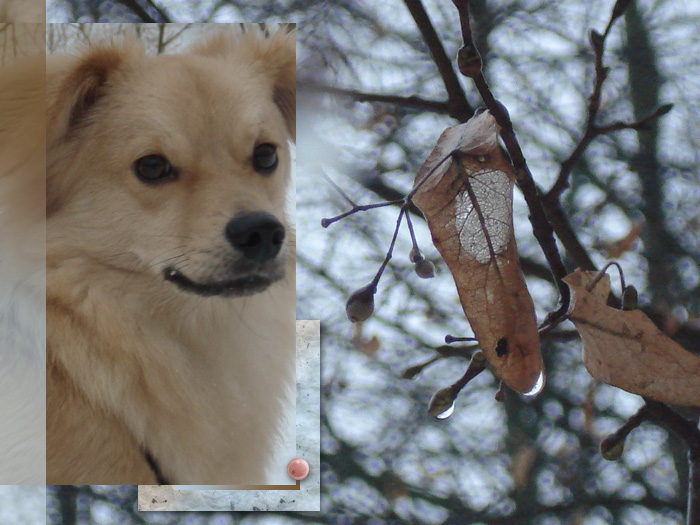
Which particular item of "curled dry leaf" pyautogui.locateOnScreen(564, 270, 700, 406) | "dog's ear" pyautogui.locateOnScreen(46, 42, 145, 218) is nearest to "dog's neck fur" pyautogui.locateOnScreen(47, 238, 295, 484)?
"dog's ear" pyautogui.locateOnScreen(46, 42, 145, 218)

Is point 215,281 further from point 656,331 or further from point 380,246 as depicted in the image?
Result: point 656,331

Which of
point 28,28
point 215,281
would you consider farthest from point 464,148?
point 28,28

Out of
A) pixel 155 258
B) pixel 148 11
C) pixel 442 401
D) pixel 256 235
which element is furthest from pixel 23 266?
pixel 442 401

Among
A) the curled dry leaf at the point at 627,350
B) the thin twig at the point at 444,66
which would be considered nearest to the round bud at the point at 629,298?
the curled dry leaf at the point at 627,350

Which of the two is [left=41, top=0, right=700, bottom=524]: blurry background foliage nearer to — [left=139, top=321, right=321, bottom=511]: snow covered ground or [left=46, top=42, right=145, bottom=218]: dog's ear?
[left=139, top=321, right=321, bottom=511]: snow covered ground

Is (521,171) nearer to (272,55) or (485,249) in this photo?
(485,249)

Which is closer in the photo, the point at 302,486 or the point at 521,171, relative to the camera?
the point at 521,171
